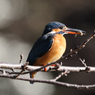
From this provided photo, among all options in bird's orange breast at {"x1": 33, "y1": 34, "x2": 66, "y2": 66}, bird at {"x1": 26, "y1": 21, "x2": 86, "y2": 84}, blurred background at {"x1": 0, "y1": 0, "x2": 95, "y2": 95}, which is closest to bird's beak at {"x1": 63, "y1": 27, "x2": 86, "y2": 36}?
bird at {"x1": 26, "y1": 21, "x2": 86, "y2": 84}

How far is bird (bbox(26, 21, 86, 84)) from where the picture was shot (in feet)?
12.3

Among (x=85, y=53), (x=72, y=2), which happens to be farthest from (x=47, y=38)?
(x=72, y=2)

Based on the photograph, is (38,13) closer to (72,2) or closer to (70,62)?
(72,2)

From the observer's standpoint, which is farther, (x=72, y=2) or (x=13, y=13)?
(x=13, y=13)

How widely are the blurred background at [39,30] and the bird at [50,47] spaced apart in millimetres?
2863

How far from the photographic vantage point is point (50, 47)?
380 cm

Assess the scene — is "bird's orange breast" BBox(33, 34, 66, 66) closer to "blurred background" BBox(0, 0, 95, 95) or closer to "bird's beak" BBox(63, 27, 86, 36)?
"bird's beak" BBox(63, 27, 86, 36)

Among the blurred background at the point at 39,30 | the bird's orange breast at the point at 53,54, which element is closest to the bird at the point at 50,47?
the bird's orange breast at the point at 53,54

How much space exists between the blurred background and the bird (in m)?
2.86

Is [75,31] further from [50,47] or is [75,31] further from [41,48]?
[41,48]

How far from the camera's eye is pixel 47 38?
3996mm

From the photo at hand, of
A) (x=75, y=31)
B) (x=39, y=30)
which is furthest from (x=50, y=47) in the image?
(x=39, y=30)

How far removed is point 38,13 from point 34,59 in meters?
4.85

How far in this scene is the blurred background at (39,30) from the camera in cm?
713
